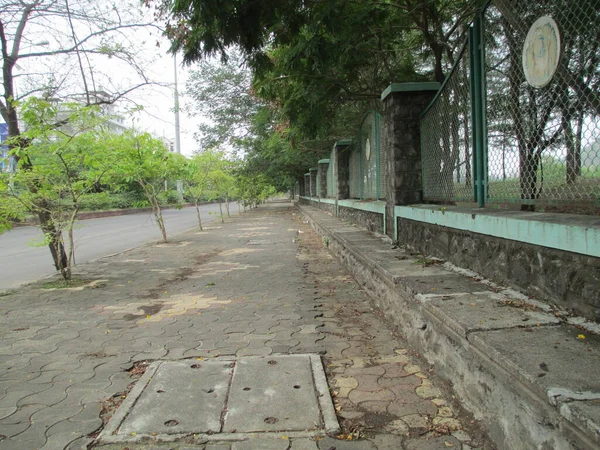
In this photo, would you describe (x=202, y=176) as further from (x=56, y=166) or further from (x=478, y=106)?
(x=478, y=106)

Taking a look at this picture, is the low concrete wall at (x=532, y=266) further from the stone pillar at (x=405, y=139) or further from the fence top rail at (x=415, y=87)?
the fence top rail at (x=415, y=87)

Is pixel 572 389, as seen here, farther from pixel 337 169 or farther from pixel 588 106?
pixel 337 169

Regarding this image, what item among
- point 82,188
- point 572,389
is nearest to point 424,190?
point 572,389

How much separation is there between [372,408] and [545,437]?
0.98m

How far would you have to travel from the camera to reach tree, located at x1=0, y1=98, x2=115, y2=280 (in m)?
5.19

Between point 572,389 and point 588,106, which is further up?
point 588,106

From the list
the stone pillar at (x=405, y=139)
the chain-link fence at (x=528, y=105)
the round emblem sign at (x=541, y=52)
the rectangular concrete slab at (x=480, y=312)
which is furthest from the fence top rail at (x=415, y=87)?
the rectangular concrete slab at (x=480, y=312)

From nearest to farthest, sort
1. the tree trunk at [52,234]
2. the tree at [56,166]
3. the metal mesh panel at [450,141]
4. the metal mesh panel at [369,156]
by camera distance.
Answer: the metal mesh panel at [450,141] < the tree at [56,166] < the tree trunk at [52,234] < the metal mesh panel at [369,156]

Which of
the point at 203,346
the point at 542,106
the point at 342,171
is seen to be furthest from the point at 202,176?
the point at 542,106

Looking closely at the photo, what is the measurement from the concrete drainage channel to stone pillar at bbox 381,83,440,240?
2.87 m

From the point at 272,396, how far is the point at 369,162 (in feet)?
19.2

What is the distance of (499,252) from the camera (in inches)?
117

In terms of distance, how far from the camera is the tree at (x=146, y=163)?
6.14m

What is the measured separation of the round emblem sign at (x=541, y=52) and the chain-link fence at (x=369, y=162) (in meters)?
3.19
